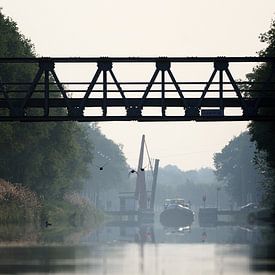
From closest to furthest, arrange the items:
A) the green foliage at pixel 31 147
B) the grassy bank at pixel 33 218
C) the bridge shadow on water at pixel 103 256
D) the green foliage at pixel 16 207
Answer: the bridge shadow on water at pixel 103 256 → the grassy bank at pixel 33 218 → the green foliage at pixel 16 207 → the green foliage at pixel 31 147

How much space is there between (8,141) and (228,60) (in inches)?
1689

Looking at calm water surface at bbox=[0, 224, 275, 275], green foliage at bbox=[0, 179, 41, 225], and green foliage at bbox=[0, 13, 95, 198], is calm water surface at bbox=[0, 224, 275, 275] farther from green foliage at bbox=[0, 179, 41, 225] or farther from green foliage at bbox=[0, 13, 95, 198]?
green foliage at bbox=[0, 13, 95, 198]

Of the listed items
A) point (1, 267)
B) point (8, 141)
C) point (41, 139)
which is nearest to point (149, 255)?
point (1, 267)

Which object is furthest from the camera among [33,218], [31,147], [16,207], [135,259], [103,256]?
[31,147]

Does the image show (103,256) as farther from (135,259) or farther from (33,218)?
(33,218)

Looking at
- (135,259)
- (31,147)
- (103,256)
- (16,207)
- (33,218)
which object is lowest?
(135,259)

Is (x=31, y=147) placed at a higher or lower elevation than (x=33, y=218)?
higher

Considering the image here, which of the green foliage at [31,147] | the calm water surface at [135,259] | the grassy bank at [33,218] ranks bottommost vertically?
the calm water surface at [135,259]

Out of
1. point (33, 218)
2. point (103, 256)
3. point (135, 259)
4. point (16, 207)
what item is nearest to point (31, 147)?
point (33, 218)

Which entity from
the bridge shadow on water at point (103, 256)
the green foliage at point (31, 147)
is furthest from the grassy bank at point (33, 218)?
the bridge shadow on water at point (103, 256)

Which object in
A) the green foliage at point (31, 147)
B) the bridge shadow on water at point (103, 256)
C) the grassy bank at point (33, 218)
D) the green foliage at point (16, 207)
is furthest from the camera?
the green foliage at point (31, 147)

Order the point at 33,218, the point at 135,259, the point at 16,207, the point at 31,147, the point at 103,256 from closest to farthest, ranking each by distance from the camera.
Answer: the point at 135,259 < the point at 103,256 < the point at 16,207 < the point at 33,218 < the point at 31,147

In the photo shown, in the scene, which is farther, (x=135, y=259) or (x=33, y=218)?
(x=33, y=218)

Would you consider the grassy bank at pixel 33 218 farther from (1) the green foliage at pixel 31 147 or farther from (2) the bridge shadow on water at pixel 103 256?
(2) the bridge shadow on water at pixel 103 256
